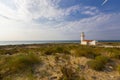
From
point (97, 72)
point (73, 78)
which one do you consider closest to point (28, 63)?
point (73, 78)

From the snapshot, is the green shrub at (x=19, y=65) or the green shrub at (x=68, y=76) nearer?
the green shrub at (x=68, y=76)

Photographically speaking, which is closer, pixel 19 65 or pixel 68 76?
pixel 68 76

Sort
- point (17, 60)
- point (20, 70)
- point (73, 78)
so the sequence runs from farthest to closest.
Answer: point (17, 60)
point (20, 70)
point (73, 78)

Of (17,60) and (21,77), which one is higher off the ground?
(17,60)

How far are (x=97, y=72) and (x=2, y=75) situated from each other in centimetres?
458

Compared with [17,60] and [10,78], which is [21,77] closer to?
[10,78]

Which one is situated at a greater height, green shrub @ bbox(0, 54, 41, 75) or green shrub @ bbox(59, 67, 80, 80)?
green shrub @ bbox(0, 54, 41, 75)

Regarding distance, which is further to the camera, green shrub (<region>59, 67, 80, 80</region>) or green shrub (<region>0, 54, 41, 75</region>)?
green shrub (<region>0, 54, 41, 75</region>)

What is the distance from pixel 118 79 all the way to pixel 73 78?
2103 millimetres

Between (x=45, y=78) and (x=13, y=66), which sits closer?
(x=45, y=78)

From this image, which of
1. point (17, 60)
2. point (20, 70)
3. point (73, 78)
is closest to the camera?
point (73, 78)

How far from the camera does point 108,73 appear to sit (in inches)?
283

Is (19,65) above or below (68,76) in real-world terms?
above

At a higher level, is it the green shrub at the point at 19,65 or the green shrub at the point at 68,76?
the green shrub at the point at 19,65
